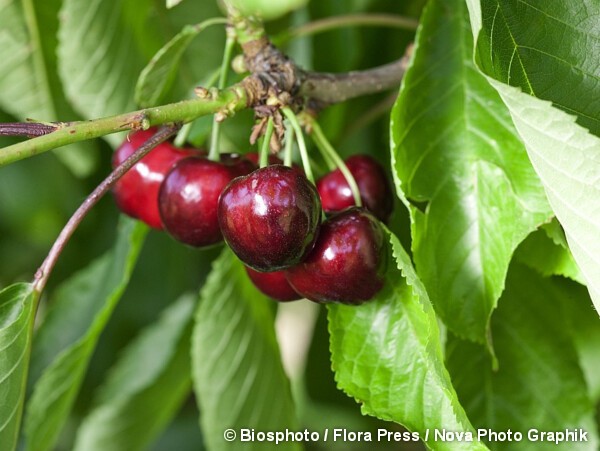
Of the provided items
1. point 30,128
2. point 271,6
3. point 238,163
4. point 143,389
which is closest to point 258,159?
point 238,163

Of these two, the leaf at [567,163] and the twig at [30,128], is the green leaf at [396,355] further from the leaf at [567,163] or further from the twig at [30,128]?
the twig at [30,128]

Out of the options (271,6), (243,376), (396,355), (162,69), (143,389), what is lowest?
(143,389)

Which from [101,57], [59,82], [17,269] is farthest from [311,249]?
[17,269]

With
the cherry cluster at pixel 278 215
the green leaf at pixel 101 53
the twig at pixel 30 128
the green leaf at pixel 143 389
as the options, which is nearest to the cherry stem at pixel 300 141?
the cherry cluster at pixel 278 215

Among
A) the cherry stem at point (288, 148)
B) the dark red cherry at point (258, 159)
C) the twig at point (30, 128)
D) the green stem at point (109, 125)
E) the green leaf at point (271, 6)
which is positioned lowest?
the dark red cherry at point (258, 159)

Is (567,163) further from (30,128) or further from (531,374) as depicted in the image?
(531,374)

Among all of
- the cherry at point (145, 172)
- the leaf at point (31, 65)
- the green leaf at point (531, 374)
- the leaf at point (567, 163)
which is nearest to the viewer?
the leaf at point (567, 163)

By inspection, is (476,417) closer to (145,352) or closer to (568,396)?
(568,396)

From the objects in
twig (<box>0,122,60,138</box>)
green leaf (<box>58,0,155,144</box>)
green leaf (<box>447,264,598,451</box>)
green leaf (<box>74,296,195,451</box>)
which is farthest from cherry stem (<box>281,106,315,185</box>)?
green leaf (<box>74,296,195,451</box>)
